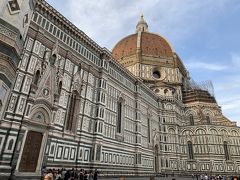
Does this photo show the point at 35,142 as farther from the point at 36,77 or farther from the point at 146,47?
the point at 146,47

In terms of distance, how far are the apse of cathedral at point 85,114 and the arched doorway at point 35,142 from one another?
7 cm

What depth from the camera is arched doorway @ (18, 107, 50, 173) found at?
47.5 feet

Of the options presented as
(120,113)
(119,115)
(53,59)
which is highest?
(53,59)

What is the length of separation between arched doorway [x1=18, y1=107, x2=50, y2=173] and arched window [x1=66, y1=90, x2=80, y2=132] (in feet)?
8.76

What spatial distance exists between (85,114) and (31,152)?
6703 millimetres

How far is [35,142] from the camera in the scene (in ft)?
50.4

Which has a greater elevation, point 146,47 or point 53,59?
point 146,47

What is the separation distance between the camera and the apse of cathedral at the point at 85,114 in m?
13.5

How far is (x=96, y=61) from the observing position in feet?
79.1

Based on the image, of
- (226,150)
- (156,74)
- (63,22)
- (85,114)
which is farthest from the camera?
(156,74)

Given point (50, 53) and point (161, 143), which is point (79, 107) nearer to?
point (50, 53)

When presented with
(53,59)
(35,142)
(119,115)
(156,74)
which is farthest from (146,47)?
(35,142)

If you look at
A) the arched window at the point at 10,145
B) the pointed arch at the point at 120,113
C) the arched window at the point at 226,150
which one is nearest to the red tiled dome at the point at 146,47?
the arched window at the point at 226,150

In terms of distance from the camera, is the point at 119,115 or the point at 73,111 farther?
the point at 119,115
